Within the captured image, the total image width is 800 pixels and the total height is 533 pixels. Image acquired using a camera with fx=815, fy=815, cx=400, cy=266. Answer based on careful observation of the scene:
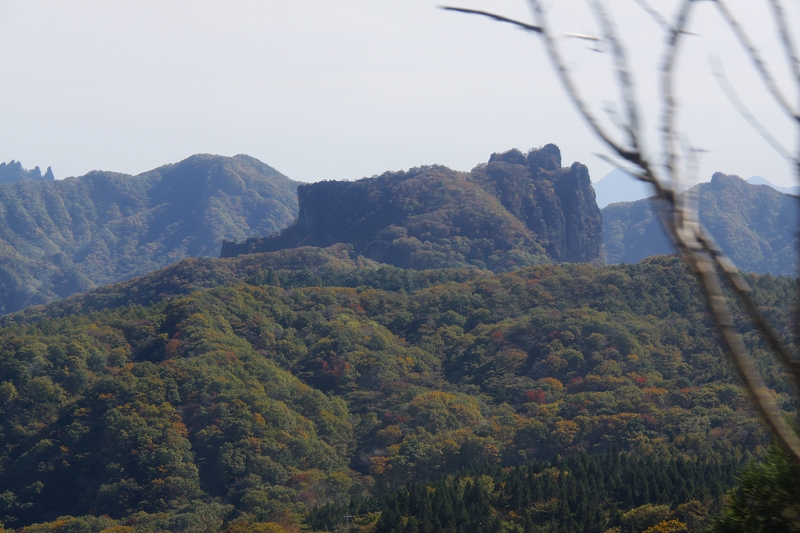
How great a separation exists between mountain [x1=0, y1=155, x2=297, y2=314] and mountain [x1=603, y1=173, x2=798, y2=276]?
226 feet

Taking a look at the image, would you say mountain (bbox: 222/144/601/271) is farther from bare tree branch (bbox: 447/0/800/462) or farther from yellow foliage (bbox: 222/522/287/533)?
bare tree branch (bbox: 447/0/800/462)

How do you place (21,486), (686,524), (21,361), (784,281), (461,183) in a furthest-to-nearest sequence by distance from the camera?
(461,183) → (784,281) → (21,361) → (21,486) → (686,524)

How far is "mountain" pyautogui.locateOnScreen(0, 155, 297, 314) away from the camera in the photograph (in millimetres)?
150250

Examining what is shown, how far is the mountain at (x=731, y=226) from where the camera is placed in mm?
129500

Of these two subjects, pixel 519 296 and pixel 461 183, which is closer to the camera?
pixel 519 296

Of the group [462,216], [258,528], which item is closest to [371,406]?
[258,528]

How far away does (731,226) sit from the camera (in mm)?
133750

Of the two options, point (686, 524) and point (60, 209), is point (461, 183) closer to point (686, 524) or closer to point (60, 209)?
point (686, 524)

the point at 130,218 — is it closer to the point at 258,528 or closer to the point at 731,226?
the point at 731,226

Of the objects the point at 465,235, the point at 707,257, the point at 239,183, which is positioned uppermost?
the point at 239,183

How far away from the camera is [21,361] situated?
40.8 metres

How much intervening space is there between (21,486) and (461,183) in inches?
3127

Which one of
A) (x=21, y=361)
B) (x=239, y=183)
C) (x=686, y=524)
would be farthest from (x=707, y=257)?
(x=239, y=183)

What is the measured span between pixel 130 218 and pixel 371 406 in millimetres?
146968
